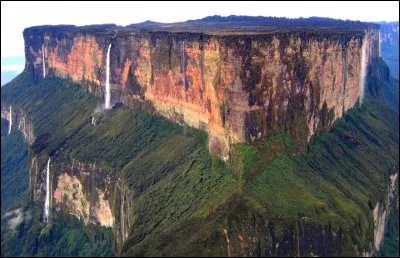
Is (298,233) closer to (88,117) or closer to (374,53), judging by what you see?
(88,117)

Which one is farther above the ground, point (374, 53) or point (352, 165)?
point (374, 53)

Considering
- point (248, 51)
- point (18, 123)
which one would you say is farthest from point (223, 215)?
point (18, 123)

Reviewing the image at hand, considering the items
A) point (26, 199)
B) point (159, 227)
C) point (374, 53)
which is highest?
point (374, 53)

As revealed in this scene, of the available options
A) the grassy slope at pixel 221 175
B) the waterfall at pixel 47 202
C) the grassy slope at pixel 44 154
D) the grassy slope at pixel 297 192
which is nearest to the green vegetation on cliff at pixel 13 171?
the grassy slope at pixel 44 154

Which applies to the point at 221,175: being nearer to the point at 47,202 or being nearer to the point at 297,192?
the point at 297,192

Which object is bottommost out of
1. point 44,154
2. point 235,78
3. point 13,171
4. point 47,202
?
point 13,171

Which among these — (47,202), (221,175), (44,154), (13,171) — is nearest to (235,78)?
(221,175)

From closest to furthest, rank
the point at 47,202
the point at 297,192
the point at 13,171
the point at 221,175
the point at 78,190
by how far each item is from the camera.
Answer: the point at 297,192 < the point at 221,175 < the point at 78,190 < the point at 47,202 < the point at 13,171

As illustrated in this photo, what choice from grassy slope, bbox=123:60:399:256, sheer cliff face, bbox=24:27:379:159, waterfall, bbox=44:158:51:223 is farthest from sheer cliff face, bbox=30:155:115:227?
grassy slope, bbox=123:60:399:256
